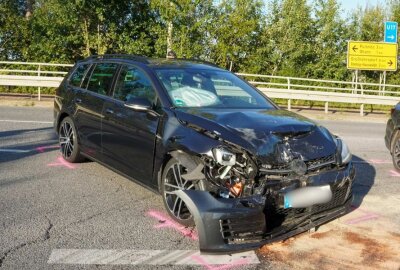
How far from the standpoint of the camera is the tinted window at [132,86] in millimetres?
5258

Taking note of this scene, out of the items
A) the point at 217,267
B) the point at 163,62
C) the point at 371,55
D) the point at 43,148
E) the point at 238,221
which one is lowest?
the point at 217,267

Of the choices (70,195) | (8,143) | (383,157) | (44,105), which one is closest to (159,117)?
(70,195)

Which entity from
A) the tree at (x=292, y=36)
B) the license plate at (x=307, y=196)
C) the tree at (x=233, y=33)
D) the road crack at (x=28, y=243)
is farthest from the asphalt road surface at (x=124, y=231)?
the tree at (x=292, y=36)

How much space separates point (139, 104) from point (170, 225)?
1290 mm

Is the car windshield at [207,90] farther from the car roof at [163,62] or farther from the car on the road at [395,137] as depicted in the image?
the car on the road at [395,137]

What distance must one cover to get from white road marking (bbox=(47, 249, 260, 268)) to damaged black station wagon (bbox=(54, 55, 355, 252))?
0.56 ft

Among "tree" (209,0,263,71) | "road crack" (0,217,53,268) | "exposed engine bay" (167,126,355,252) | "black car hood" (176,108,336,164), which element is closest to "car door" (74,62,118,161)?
"black car hood" (176,108,336,164)

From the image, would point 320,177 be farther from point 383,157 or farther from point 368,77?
point 368,77

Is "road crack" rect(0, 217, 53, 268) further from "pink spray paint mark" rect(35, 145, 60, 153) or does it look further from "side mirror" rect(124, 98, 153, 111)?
"pink spray paint mark" rect(35, 145, 60, 153)

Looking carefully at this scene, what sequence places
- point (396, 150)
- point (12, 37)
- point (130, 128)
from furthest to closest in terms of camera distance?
point (12, 37), point (396, 150), point (130, 128)

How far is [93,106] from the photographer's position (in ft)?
20.1

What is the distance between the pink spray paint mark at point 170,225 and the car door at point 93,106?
144cm

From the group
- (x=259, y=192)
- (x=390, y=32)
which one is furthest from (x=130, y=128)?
(x=390, y=32)

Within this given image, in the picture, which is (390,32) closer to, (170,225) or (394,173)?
(394,173)
